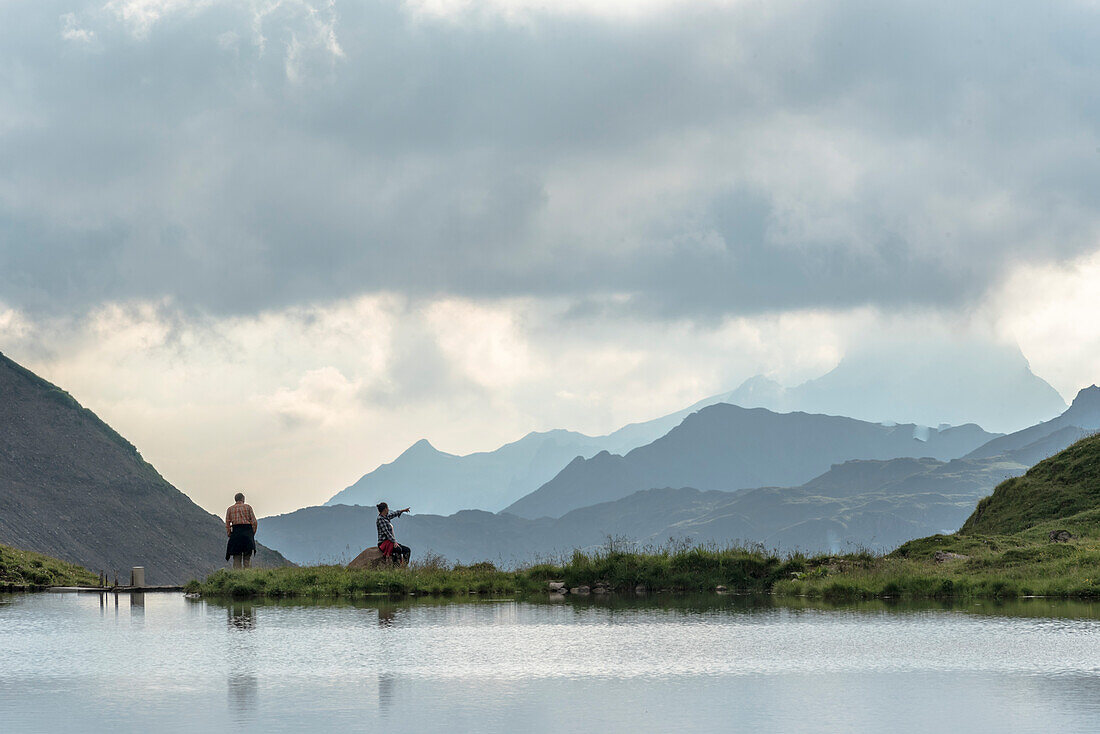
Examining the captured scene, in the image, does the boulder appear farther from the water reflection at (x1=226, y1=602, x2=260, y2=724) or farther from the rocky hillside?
the rocky hillside

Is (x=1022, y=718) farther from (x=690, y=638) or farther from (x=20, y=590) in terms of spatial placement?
(x=20, y=590)

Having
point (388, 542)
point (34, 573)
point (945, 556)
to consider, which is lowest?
point (945, 556)

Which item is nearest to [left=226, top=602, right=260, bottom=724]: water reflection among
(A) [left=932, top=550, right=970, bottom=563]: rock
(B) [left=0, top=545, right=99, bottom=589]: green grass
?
(B) [left=0, top=545, right=99, bottom=589]: green grass

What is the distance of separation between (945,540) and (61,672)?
3268cm

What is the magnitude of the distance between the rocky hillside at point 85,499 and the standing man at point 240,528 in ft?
382

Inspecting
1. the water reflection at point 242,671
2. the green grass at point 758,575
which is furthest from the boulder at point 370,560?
the water reflection at point 242,671

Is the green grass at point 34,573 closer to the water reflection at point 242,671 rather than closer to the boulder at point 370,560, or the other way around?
the boulder at point 370,560

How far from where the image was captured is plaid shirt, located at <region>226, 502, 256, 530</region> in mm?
33862

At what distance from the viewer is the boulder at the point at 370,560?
34125mm

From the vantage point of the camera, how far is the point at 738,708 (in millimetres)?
12898

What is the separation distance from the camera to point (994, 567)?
110 feet

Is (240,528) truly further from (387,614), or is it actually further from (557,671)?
(557,671)

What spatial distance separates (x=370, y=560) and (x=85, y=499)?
154 m

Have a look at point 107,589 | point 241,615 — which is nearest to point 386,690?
point 241,615
